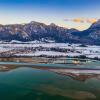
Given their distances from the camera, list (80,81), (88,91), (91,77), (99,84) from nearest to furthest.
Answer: (88,91) < (99,84) < (80,81) < (91,77)

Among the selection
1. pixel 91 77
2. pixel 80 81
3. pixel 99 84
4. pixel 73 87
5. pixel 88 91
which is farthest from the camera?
pixel 91 77

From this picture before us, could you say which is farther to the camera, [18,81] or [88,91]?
[18,81]

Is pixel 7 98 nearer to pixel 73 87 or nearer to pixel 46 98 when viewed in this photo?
pixel 46 98

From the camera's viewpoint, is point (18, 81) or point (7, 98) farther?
point (18, 81)

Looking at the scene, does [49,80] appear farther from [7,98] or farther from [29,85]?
[7,98]

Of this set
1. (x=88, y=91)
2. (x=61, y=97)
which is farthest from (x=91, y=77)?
(x=61, y=97)

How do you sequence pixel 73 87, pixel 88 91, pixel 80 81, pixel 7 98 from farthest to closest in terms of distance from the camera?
pixel 80 81 → pixel 73 87 → pixel 88 91 → pixel 7 98

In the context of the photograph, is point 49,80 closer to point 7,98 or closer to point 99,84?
point 99,84

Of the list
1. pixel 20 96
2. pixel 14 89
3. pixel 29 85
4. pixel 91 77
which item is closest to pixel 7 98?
pixel 20 96

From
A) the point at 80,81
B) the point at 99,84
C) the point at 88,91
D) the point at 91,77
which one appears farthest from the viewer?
the point at 91,77
